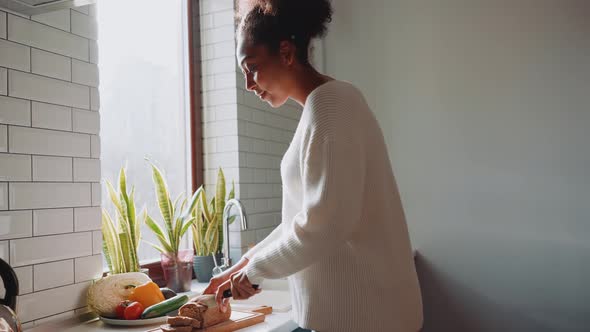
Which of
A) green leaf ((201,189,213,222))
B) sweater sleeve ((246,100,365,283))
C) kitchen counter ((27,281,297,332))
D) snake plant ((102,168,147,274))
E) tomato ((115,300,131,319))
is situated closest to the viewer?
sweater sleeve ((246,100,365,283))

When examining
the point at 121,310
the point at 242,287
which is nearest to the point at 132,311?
the point at 121,310

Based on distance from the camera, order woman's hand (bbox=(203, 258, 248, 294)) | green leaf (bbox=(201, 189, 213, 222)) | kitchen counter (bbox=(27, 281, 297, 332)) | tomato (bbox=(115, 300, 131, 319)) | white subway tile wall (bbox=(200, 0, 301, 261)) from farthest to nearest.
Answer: white subway tile wall (bbox=(200, 0, 301, 261))
green leaf (bbox=(201, 189, 213, 222))
tomato (bbox=(115, 300, 131, 319))
kitchen counter (bbox=(27, 281, 297, 332))
woman's hand (bbox=(203, 258, 248, 294))

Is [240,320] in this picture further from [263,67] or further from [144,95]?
[144,95]

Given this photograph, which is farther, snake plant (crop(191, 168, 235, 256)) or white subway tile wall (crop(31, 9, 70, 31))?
snake plant (crop(191, 168, 235, 256))

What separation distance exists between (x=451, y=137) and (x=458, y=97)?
20 cm

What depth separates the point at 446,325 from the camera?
2633mm

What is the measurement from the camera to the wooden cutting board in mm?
1465

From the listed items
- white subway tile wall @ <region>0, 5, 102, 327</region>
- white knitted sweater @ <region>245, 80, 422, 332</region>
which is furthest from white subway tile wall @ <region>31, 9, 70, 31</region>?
white knitted sweater @ <region>245, 80, 422, 332</region>

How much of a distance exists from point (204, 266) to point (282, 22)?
1432mm

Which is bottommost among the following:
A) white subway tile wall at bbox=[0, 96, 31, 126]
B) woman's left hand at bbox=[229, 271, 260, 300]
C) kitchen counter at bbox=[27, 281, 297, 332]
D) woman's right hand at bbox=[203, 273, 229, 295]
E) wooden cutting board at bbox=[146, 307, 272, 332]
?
kitchen counter at bbox=[27, 281, 297, 332]

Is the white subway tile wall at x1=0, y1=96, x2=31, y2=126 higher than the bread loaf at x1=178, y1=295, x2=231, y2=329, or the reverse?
the white subway tile wall at x1=0, y1=96, x2=31, y2=126

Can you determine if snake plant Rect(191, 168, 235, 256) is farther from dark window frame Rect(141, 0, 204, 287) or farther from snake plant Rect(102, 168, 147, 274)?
snake plant Rect(102, 168, 147, 274)

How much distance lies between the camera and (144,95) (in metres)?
2.32

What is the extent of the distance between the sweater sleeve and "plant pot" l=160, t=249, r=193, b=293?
1104mm
